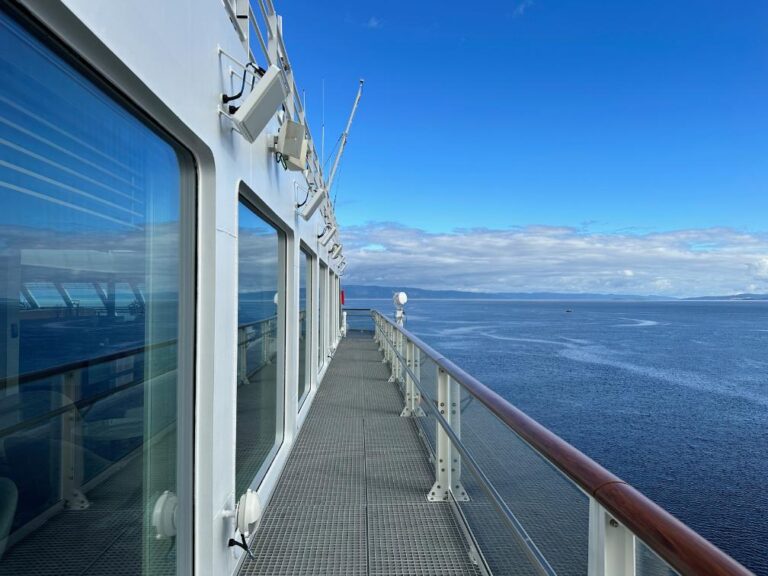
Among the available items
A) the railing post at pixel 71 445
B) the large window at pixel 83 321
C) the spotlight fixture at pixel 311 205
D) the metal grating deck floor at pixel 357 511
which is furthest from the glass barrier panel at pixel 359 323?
the railing post at pixel 71 445

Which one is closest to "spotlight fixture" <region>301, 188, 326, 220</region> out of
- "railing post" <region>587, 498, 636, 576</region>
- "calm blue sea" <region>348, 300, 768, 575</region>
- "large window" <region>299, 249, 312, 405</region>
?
"large window" <region>299, 249, 312, 405</region>

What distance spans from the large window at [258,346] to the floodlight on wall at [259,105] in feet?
1.77

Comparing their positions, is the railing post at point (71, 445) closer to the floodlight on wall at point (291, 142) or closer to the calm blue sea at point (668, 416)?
the floodlight on wall at point (291, 142)

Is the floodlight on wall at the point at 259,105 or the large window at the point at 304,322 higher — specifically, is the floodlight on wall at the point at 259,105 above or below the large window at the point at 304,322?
above

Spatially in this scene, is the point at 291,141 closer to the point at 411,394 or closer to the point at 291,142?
the point at 291,142

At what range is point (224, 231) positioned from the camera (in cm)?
202

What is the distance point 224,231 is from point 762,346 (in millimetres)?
42648

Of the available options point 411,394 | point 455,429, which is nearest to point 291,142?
point 455,429

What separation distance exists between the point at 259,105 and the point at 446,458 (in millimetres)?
2230

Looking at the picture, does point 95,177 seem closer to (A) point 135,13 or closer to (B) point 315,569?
(A) point 135,13

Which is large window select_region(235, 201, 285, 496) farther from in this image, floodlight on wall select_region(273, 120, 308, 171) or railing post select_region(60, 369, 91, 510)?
railing post select_region(60, 369, 91, 510)

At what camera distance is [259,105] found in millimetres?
1951

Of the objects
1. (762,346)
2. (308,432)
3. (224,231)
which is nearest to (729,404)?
(308,432)

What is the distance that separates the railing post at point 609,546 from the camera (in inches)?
40.1
